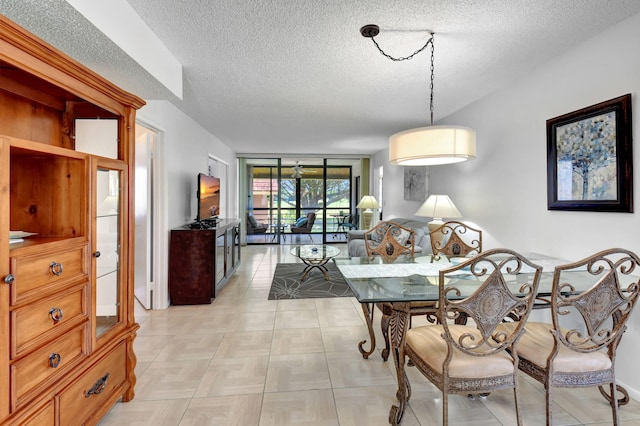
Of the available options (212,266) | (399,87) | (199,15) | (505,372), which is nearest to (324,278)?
(212,266)

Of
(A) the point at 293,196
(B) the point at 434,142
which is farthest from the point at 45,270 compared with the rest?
(A) the point at 293,196

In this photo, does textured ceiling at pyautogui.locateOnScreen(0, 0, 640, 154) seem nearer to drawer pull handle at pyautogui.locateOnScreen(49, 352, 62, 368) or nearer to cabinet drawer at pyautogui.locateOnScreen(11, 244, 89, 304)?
cabinet drawer at pyautogui.locateOnScreen(11, 244, 89, 304)

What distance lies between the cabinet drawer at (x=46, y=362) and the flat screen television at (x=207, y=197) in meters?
2.63

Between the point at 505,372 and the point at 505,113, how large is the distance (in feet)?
8.30

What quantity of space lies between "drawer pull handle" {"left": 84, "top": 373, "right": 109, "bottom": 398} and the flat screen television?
2.50 m

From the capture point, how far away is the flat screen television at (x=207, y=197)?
4035 mm

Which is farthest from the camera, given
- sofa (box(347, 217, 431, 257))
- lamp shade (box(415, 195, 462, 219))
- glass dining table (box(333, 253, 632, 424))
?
sofa (box(347, 217, 431, 257))

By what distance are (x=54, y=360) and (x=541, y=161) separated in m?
3.41

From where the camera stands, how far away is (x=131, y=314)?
6.42 feet

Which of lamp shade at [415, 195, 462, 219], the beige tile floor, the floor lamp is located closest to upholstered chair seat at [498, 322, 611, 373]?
the beige tile floor

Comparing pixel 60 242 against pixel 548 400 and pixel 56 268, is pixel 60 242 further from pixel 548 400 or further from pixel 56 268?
pixel 548 400

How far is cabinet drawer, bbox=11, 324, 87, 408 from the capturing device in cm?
116

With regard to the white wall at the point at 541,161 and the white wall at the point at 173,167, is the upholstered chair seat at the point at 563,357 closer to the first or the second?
the white wall at the point at 541,161

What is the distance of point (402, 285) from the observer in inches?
73.7
